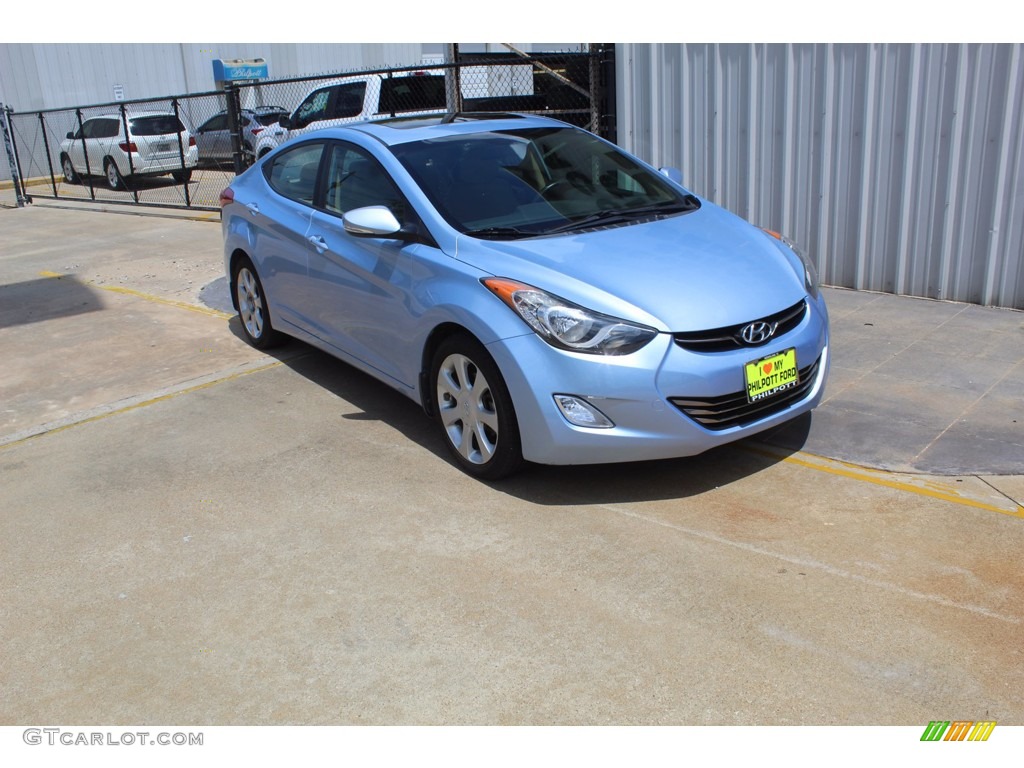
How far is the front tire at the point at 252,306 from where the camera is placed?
6695 mm

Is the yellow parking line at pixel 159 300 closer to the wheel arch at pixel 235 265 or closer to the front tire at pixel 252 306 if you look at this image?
the wheel arch at pixel 235 265

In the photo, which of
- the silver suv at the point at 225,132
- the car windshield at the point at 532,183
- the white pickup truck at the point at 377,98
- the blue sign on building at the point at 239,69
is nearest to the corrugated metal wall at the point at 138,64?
the blue sign on building at the point at 239,69

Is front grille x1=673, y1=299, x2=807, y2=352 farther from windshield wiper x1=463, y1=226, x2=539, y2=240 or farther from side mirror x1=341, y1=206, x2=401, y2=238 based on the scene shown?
side mirror x1=341, y1=206, x2=401, y2=238

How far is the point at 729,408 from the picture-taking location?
4.22 metres

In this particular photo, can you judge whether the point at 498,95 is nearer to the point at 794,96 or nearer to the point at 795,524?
the point at 794,96

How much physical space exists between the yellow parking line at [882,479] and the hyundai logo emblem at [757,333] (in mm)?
779

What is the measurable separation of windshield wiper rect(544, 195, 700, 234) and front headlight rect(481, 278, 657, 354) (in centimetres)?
72

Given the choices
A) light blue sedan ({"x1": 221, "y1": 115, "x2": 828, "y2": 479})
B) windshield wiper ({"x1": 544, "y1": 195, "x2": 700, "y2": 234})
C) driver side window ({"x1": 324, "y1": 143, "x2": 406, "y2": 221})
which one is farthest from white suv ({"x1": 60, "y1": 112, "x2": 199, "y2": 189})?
windshield wiper ({"x1": 544, "y1": 195, "x2": 700, "y2": 234})

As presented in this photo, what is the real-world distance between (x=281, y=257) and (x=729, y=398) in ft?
10.5

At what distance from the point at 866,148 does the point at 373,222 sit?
4.39 metres

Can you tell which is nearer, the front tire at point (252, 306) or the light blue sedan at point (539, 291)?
the light blue sedan at point (539, 291)

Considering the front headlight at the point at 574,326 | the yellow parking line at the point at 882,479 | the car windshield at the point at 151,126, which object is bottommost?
the yellow parking line at the point at 882,479

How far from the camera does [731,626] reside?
342cm

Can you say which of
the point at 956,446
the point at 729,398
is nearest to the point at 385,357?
the point at 729,398
